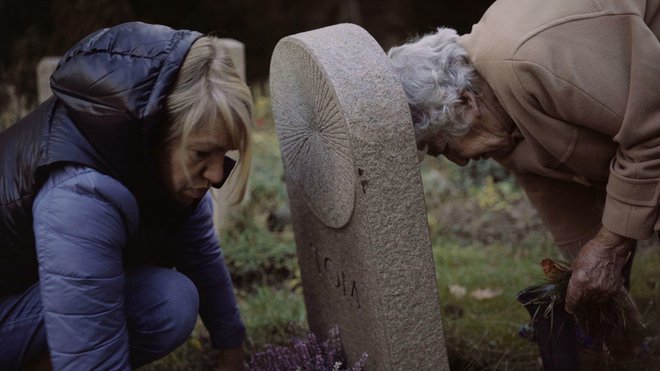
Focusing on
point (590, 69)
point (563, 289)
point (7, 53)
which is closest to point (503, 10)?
point (590, 69)

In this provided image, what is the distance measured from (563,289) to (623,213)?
35 centimetres

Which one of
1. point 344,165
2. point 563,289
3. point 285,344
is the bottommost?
point 285,344

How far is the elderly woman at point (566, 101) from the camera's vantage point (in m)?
2.15

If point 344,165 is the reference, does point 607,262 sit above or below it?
below

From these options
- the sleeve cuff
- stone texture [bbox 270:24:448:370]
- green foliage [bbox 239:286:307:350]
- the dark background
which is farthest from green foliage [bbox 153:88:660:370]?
the dark background

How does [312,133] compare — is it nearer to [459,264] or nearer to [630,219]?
[630,219]

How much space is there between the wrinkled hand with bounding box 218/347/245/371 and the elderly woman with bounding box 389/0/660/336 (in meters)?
0.96

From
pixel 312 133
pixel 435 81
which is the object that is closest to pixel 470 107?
pixel 435 81

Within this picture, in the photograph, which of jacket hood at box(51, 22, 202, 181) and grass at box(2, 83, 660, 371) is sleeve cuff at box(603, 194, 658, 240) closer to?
grass at box(2, 83, 660, 371)

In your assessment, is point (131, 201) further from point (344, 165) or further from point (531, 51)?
point (531, 51)

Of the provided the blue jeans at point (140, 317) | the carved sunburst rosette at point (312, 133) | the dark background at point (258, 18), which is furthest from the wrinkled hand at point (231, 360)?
the dark background at point (258, 18)

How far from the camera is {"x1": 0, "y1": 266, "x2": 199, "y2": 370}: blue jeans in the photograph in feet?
7.07

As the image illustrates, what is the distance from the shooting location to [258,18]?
868 centimetres

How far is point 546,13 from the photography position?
2.22 metres
